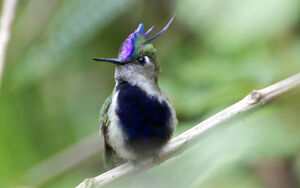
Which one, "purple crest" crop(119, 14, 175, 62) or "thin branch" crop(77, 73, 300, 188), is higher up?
"purple crest" crop(119, 14, 175, 62)

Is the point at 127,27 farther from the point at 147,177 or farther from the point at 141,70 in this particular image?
the point at 147,177

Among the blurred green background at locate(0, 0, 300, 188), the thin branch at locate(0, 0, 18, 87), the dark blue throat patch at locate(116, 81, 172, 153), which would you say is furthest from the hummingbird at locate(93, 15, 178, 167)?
the thin branch at locate(0, 0, 18, 87)

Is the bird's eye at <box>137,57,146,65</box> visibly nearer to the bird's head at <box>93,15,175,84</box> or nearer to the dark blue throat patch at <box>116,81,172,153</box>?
the bird's head at <box>93,15,175,84</box>

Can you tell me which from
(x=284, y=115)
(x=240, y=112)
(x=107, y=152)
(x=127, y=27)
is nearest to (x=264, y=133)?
(x=284, y=115)

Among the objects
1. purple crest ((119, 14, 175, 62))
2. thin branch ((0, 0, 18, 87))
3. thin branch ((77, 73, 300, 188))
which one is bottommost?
thin branch ((77, 73, 300, 188))

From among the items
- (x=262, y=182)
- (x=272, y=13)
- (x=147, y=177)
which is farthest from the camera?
(x=262, y=182)

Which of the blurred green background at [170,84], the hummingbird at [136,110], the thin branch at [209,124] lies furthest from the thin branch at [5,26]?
the thin branch at [209,124]

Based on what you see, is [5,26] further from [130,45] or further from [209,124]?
[209,124]
